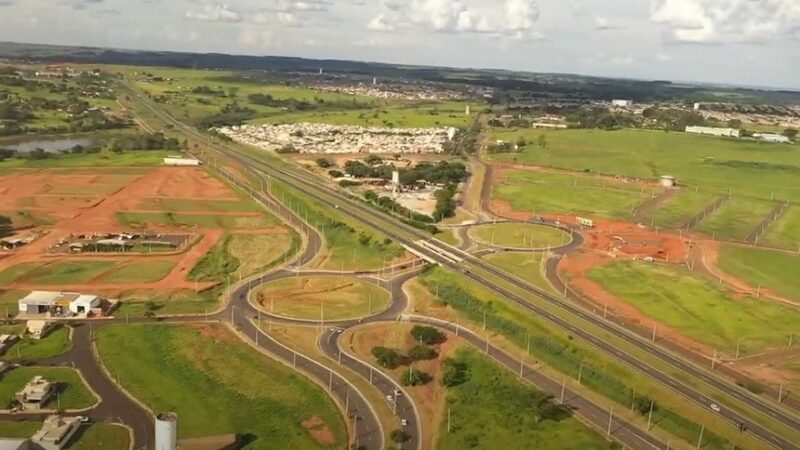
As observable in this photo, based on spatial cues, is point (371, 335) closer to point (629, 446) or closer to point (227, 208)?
point (629, 446)

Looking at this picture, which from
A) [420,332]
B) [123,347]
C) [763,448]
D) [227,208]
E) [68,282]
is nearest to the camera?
[763,448]

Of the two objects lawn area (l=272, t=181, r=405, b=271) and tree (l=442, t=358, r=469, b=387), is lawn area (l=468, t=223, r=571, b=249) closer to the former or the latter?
lawn area (l=272, t=181, r=405, b=271)

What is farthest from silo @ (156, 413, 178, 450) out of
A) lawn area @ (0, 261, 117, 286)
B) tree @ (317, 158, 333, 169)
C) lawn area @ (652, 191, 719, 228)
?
tree @ (317, 158, 333, 169)

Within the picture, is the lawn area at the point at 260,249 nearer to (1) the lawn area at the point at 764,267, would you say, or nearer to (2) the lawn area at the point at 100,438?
(2) the lawn area at the point at 100,438

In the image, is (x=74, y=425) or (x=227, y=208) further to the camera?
(x=227, y=208)

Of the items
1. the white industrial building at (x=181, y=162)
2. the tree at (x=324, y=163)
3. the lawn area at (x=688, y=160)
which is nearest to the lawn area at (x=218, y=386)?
Answer: the white industrial building at (x=181, y=162)

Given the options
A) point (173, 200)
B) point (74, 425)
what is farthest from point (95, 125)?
point (74, 425)

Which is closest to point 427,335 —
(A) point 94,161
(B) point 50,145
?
(A) point 94,161
